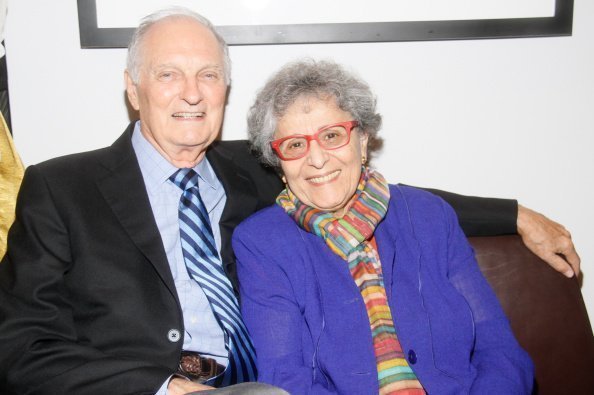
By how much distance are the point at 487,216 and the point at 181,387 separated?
3.98 ft

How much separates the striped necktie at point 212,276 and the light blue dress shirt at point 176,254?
0.04 metres

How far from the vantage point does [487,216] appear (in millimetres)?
1996

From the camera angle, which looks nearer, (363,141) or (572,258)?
(363,141)

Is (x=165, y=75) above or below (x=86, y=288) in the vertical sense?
above

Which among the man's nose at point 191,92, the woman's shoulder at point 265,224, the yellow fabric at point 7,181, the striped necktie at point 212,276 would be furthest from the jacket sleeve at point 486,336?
the yellow fabric at point 7,181

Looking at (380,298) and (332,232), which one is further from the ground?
(332,232)

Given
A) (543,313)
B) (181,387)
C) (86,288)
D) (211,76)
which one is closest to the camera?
(181,387)

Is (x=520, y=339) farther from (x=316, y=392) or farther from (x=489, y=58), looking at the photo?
(x=489, y=58)

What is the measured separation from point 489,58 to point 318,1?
74 cm

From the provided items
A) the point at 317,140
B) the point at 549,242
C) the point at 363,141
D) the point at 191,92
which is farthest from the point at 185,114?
the point at 549,242

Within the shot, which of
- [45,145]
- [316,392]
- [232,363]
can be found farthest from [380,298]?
[45,145]

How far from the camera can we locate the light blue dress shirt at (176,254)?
168 centimetres

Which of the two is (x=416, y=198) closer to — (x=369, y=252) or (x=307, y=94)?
(x=369, y=252)

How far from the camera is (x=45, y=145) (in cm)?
218
